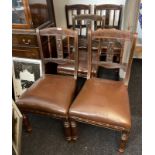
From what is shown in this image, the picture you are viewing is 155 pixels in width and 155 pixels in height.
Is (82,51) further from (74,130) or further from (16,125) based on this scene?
(16,125)

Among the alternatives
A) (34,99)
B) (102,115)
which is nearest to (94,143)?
(102,115)

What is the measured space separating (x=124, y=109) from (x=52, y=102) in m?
0.53

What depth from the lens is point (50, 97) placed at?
135 cm

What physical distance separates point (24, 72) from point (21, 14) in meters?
0.62

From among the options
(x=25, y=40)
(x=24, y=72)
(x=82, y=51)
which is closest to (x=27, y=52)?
(x=25, y=40)

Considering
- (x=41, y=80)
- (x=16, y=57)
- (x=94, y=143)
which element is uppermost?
(x=16, y=57)

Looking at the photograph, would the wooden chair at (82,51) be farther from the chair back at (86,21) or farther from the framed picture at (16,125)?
the framed picture at (16,125)

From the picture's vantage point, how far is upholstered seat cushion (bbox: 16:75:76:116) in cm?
129

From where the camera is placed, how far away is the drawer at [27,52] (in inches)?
66.9

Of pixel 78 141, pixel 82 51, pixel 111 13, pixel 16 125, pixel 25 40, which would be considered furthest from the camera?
pixel 111 13

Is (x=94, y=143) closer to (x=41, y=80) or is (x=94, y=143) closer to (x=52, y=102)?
(x=52, y=102)

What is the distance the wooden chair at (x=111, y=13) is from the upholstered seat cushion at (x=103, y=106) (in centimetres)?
107

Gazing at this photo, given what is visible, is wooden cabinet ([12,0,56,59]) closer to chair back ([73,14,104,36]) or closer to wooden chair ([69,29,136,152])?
chair back ([73,14,104,36])
